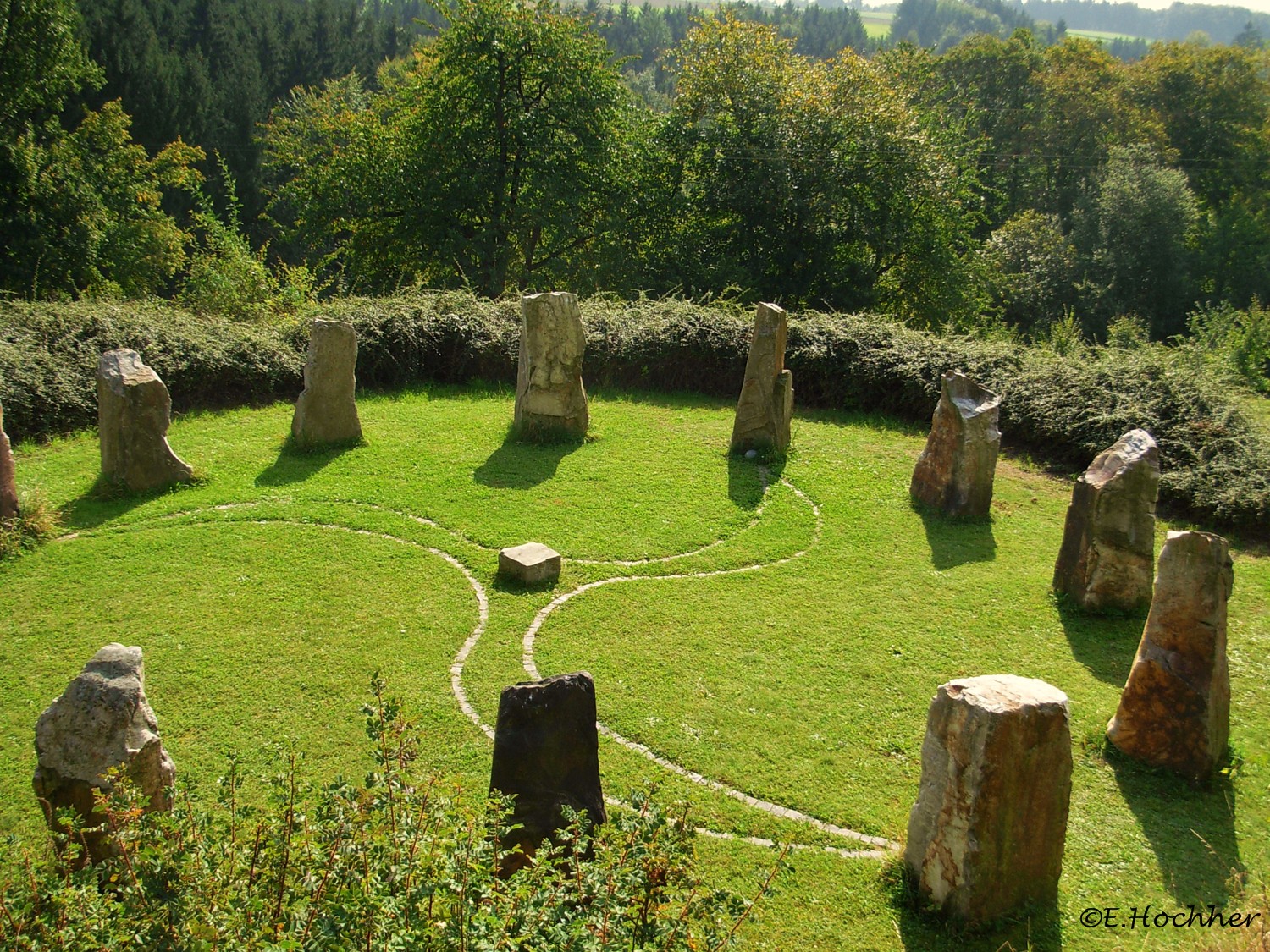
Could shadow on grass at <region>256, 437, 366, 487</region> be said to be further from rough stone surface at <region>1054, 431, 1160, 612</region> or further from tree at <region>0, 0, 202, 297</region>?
tree at <region>0, 0, 202, 297</region>

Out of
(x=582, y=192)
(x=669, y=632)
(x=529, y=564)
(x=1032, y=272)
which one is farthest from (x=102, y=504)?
(x=1032, y=272)

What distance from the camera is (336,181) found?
26688 millimetres

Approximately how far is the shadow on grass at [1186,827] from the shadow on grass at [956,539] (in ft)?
14.0

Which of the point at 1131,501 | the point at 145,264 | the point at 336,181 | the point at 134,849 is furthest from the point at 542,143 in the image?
the point at 134,849

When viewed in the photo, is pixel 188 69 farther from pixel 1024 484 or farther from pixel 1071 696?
pixel 1071 696

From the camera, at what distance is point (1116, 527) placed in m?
10.5

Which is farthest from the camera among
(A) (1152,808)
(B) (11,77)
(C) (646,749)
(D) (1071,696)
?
(B) (11,77)

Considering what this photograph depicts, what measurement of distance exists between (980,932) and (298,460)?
39.2ft

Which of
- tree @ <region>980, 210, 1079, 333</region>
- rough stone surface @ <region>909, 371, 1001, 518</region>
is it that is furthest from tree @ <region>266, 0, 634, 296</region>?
tree @ <region>980, 210, 1079, 333</region>

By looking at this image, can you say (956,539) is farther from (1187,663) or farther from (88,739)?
(88,739)

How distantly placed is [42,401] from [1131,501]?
645 inches

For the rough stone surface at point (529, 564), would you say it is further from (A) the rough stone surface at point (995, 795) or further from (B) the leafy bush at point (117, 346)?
(B) the leafy bush at point (117, 346)

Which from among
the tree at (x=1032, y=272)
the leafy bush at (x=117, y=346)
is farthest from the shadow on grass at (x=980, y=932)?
the tree at (x=1032, y=272)

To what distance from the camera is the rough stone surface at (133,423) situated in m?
12.6
